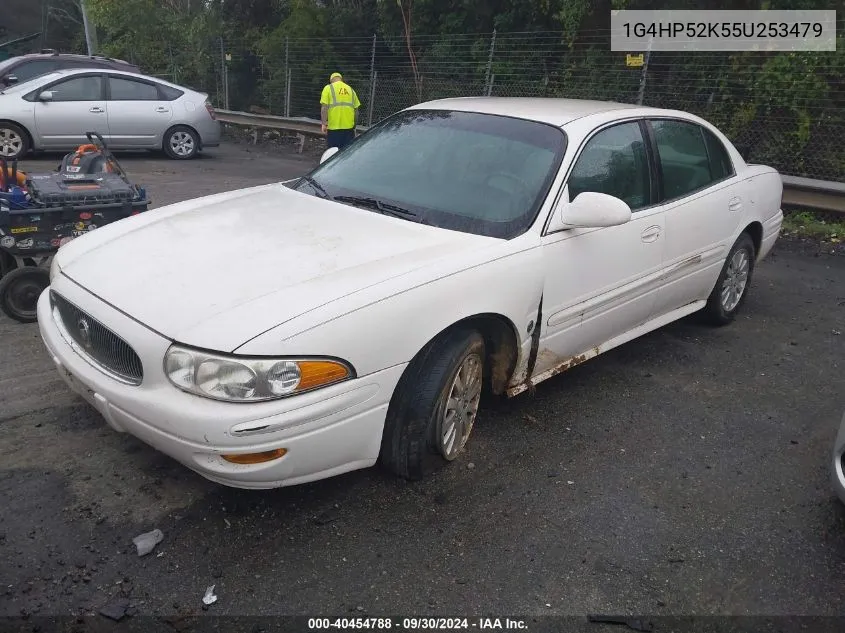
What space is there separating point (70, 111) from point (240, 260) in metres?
10.4

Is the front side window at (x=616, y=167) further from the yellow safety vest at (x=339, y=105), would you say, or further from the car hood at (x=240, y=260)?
the yellow safety vest at (x=339, y=105)

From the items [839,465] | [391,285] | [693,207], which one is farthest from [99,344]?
[693,207]

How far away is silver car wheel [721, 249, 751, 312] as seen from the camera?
543cm

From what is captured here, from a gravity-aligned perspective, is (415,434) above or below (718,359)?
above

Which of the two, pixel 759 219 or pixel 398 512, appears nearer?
pixel 398 512

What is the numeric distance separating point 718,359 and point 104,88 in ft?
35.6

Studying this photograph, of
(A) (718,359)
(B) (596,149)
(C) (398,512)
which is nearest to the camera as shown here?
(C) (398,512)

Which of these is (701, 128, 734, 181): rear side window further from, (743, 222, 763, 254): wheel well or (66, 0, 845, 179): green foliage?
(66, 0, 845, 179): green foliage

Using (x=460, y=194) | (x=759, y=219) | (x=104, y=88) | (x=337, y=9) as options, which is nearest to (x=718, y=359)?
(x=759, y=219)

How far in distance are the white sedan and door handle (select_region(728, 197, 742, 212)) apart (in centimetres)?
7

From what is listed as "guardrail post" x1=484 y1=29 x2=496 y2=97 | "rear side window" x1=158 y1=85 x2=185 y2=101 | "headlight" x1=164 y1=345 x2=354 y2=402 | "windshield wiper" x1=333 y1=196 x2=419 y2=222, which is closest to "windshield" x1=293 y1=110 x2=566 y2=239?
"windshield wiper" x1=333 y1=196 x2=419 y2=222

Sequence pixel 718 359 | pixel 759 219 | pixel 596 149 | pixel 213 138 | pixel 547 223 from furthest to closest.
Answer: pixel 213 138, pixel 759 219, pixel 718 359, pixel 596 149, pixel 547 223

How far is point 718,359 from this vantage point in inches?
198

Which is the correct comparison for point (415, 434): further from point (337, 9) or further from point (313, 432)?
point (337, 9)
